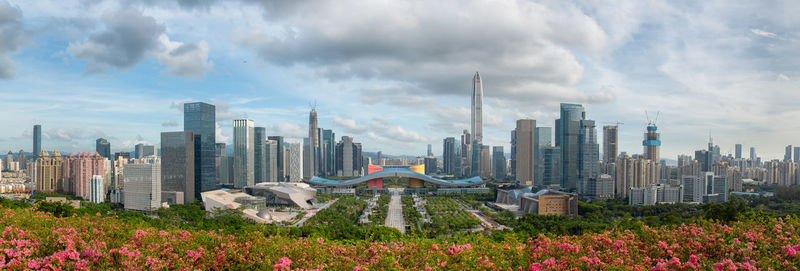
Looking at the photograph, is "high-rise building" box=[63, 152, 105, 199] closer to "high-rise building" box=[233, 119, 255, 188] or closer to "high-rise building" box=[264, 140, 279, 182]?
"high-rise building" box=[233, 119, 255, 188]

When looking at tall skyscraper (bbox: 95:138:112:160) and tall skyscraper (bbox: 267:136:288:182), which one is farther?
tall skyscraper (bbox: 95:138:112:160)

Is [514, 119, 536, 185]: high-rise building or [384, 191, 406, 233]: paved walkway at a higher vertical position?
[514, 119, 536, 185]: high-rise building

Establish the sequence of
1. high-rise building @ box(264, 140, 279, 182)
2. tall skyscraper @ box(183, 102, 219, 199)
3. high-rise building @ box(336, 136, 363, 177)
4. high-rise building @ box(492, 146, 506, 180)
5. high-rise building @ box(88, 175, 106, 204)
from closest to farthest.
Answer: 1. high-rise building @ box(88, 175, 106, 204)
2. tall skyscraper @ box(183, 102, 219, 199)
3. high-rise building @ box(264, 140, 279, 182)
4. high-rise building @ box(492, 146, 506, 180)
5. high-rise building @ box(336, 136, 363, 177)

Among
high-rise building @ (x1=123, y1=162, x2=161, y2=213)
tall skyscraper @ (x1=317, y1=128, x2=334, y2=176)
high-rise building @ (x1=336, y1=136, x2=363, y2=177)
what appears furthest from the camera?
tall skyscraper @ (x1=317, y1=128, x2=334, y2=176)

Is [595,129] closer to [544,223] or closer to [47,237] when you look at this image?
[544,223]

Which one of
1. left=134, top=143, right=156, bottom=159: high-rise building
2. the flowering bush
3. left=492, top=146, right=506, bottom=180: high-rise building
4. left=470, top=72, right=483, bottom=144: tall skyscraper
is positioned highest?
left=470, top=72, right=483, bottom=144: tall skyscraper

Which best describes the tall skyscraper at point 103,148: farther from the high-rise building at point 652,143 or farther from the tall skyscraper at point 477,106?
the high-rise building at point 652,143

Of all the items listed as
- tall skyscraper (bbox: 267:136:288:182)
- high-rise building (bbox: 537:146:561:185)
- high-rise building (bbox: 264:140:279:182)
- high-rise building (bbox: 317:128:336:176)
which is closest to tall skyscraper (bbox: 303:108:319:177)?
high-rise building (bbox: 317:128:336:176)

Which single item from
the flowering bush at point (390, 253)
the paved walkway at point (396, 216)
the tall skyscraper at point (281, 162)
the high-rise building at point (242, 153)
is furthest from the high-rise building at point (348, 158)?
the flowering bush at point (390, 253)
